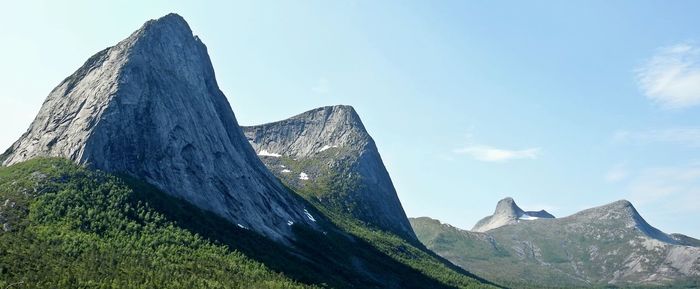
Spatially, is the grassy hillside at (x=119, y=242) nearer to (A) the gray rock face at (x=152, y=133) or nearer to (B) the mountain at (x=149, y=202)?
(B) the mountain at (x=149, y=202)

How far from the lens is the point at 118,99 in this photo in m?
148

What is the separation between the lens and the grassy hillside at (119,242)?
89.8m

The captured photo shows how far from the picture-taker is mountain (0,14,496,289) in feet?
322

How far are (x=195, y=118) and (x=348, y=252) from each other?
210 feet

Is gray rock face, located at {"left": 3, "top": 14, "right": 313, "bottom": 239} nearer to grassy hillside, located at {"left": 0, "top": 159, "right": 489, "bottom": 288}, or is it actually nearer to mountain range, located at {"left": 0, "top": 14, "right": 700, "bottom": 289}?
mountain range, located at {"left": 0, "top": 14, "right": 700, "bottom": 289}

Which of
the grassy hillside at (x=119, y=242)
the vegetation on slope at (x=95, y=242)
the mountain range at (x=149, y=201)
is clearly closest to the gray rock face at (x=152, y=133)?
the mountain range at (x=149, y=201)

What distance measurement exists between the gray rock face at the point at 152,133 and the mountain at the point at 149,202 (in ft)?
1.37

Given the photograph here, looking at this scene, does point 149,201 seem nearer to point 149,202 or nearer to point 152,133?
point 149,202

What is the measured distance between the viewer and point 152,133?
152 meters

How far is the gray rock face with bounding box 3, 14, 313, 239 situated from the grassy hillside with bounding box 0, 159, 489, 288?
9.79 m

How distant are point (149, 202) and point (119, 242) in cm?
1884

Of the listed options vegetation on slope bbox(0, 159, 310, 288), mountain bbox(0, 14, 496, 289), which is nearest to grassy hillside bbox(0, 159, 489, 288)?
vegetation on slope bbox(0, 159, 310, 288)

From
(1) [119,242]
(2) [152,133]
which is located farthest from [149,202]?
(2) [152,133]

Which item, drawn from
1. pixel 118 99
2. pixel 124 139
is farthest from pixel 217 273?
pixel 118 99
